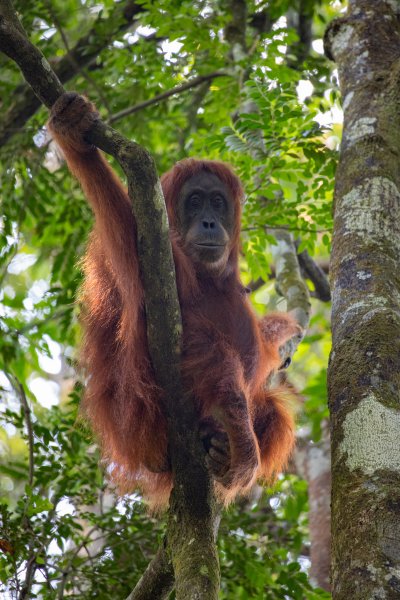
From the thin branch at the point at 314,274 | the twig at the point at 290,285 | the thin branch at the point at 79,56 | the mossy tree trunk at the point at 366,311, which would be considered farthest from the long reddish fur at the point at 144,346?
the thin branch at the point at 79,56

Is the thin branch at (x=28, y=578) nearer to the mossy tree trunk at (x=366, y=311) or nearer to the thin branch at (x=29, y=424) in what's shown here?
the thin branch at (x=29, y=424)

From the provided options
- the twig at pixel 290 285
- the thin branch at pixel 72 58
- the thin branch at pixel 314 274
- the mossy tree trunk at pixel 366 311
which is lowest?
the mossy tree trunk at pixel 366 311

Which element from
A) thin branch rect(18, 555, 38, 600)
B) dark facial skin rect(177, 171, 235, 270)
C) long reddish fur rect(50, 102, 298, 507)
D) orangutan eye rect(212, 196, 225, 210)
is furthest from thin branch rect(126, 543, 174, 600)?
orangutan eye rect(212, 196, 225, 210)

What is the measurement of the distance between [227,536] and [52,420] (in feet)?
4.19

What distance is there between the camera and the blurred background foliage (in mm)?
4242

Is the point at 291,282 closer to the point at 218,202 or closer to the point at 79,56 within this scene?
the point at 218,202

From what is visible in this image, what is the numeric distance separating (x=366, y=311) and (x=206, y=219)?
4.79 feet

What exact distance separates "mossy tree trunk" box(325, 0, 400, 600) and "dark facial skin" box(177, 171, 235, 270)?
83 cm

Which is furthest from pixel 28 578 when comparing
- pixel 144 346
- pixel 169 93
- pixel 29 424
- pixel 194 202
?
pixel 169 93

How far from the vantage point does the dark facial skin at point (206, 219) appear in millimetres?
3803

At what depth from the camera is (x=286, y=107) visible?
4.73 metres

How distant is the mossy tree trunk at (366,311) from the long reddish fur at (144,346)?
0.80 metres

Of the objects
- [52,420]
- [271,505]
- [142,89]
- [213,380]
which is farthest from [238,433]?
[142,89]

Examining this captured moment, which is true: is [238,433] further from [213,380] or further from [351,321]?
[351,321]
